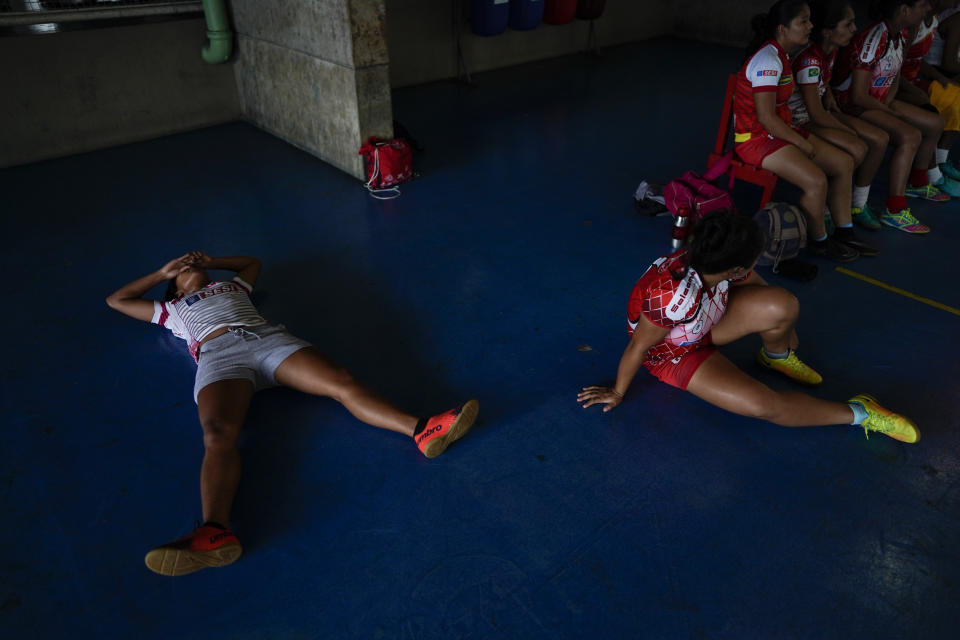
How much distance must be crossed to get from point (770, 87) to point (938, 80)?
7.26 ft

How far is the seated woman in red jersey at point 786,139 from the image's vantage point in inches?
143

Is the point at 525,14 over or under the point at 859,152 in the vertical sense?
over

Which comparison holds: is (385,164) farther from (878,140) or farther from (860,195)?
(878,140)

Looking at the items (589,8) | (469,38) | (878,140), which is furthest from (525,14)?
(878,140)

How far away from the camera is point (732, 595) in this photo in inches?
76.3

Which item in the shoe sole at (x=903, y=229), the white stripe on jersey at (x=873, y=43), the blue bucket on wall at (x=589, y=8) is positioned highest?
the white stripe on jersey at (x=873, y=43)

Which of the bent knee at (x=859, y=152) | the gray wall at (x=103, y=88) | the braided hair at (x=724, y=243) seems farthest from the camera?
the gray wall at (x=103, y=88)

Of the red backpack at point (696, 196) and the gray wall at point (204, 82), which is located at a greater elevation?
the gray wall at point (204, 82)

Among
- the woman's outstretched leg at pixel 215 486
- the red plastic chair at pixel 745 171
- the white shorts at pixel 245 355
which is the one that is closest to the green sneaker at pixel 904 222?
the red plastic chair at pixel 745 171

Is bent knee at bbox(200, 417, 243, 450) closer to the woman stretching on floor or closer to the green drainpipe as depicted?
the woman stretching on floor

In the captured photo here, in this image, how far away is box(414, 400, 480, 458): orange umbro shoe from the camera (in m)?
2.35

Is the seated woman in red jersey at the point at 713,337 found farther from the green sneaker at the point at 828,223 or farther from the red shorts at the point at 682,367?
the green sneaker at the point at 828,223

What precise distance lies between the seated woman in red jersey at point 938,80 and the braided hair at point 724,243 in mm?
3587

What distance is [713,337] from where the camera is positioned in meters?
2.62
